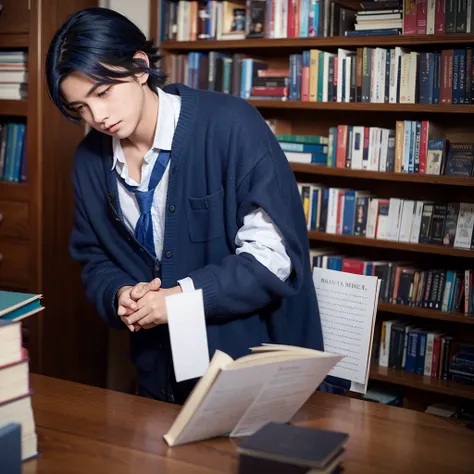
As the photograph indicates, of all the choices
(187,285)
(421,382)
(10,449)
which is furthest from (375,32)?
(10,449)

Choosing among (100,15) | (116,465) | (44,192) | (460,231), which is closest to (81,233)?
(100,15)

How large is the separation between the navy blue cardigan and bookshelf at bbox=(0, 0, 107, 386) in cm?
150

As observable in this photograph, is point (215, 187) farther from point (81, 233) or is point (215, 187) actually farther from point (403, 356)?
point (403, 356)

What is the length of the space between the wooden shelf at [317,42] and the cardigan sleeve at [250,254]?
4.63 feet

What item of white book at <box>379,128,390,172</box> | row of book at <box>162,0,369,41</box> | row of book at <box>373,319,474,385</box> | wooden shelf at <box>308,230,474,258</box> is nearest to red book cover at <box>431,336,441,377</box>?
row of book at <box>373,319,474,385</box>

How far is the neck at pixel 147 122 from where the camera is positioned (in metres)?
1.87

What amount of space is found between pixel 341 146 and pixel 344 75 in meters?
0.29

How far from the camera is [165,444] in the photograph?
4.57ft

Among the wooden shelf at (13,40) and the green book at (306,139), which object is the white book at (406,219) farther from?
the wooden shelf at (13,40)

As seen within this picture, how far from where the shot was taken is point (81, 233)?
6.63 feet

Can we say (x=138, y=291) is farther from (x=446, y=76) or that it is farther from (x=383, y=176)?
(x=446, y=76)

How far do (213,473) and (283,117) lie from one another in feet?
8.49

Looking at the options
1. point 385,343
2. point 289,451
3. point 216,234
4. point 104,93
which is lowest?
point 385,343

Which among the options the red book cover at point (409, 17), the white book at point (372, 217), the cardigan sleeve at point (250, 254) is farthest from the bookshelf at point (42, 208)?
the cardigan sleeve at point (250, 254)
